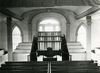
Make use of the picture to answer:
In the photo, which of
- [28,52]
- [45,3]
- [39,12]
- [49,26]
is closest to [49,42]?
[28,52]

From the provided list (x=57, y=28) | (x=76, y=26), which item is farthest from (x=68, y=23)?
(x=57, y=28)

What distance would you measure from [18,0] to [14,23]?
363 inches

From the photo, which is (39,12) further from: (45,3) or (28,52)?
(45,3)

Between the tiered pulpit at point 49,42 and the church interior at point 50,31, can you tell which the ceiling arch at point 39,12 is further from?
the tiered pulpit at point 49,42

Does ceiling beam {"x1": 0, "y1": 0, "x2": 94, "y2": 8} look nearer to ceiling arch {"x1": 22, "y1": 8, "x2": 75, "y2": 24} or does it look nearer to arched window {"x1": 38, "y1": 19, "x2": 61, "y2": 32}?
ceiling arch {"x1": 22, "y1": 8, "x2": 75, "y2": 24}

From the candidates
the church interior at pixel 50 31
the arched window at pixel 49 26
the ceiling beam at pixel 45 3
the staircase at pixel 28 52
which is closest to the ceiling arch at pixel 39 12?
the church interior at pixel 50 31

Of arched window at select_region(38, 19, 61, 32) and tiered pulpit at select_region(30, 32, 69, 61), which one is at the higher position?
arched window at select_region(38, 19, 61, 32)

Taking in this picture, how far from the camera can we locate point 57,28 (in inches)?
739

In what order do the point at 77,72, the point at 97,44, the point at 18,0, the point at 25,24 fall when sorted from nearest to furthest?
1. the point at 77,72
2. the point at 18,0
3. the point at 97,44
4. the point at 25,24

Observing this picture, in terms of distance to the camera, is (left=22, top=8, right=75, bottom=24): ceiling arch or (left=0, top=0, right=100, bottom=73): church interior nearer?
(left=0, top=0, right=100, bottom=73): church interior

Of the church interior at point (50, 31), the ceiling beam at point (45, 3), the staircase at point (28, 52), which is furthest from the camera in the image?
the church interior at point (50, 31)

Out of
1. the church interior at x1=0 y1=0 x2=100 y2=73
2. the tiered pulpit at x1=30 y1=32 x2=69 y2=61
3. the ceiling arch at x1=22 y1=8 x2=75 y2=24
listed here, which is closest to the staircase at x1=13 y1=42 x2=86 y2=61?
the church interior at x1=0 y1=0 x2=100 y2=73

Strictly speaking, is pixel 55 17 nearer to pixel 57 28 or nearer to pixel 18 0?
pixel 57 28

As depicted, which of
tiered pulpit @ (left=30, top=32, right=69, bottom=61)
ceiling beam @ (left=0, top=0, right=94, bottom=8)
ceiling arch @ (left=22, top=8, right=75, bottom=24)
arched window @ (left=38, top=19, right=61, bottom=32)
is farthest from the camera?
arched window @ (left=38, top=19, right=61, bottom=32)
